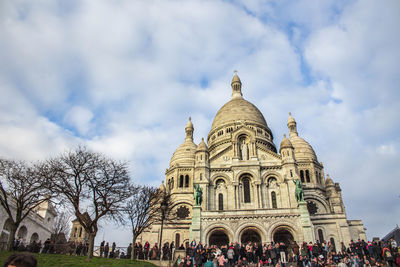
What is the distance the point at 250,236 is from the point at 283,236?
3312 mm

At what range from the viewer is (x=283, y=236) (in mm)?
32375

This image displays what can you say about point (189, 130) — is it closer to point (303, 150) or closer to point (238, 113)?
point (238, 113)

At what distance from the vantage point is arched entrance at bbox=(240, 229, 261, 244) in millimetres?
31708

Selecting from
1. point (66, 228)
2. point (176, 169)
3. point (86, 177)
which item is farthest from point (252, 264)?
point (66, 228)

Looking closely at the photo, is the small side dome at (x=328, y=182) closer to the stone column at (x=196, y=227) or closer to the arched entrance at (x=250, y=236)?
the arched entrance at (x=250, y=236)

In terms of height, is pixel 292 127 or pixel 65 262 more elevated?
pixel 292 127

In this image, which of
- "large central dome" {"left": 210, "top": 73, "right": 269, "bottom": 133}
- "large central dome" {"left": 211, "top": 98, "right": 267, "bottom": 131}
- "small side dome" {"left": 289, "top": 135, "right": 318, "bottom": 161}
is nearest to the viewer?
"small side dome" {"left": 289, "top": 135, "right": 318, "bottom": 161}

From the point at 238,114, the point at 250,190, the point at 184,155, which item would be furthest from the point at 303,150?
the point at 184,155

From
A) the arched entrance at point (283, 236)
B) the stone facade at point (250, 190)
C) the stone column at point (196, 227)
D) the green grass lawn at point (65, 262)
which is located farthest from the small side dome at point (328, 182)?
the green grass lawn at point (65, 262)

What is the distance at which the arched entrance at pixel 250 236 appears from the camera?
104 feet

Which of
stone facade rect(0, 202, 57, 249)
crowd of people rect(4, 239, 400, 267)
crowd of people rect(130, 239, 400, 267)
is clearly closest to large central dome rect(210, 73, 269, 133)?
stone facade rect(0, 202, 57, 249)

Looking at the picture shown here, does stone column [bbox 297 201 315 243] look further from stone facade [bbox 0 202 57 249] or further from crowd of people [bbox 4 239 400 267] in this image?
stone facade [bbox 0 202 57 249]

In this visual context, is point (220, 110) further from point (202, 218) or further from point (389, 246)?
point (389, 246)

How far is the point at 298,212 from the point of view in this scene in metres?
31.4
